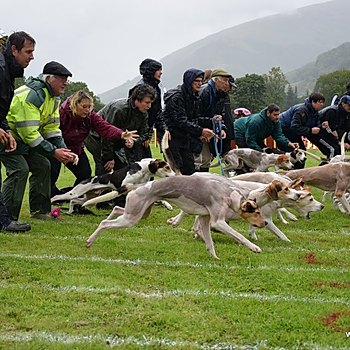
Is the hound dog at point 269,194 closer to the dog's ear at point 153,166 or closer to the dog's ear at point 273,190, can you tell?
the dog's ear at point 273,190

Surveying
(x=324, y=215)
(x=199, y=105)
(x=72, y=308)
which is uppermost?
(x=199, y=105)

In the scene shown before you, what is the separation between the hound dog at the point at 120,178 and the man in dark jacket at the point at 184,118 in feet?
3.31

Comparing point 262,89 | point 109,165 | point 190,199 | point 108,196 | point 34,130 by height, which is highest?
point 34,130

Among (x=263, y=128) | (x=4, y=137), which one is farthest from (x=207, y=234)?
(x=263, y=128)

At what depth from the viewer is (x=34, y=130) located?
7371 millimetres

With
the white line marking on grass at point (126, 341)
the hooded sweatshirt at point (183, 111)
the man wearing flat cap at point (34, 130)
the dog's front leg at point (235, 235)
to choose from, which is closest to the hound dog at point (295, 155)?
the hooded sweatshirt at point (183, 111)

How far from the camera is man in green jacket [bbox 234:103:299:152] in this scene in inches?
471

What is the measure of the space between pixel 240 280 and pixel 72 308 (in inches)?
68.6

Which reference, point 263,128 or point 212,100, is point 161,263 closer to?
point 212,100

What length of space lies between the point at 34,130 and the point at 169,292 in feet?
12.4

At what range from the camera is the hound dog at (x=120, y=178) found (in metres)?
8.60

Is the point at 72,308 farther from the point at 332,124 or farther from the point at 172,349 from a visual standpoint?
the point at 332,124

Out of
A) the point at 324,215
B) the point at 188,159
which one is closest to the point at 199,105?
the point at 188,159

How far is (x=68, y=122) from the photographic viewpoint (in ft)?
28.6
